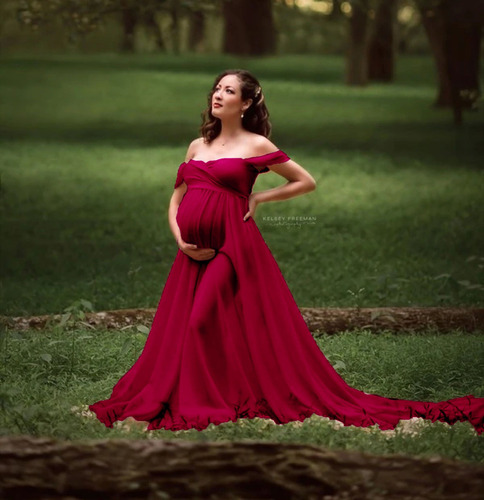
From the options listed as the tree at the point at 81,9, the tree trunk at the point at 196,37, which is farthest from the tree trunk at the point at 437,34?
the tree trunk at the point at 196,37

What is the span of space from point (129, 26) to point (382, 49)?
11948 millimetres

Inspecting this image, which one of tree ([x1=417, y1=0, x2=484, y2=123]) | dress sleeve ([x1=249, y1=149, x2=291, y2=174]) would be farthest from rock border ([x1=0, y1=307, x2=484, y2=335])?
tree ([x1=417, y1=0, x2=484, y2=123])

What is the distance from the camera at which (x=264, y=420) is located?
6.50m

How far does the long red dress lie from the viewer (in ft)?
21.9

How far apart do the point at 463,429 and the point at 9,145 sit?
680 inches

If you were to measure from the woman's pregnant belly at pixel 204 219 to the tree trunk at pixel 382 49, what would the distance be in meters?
28.1

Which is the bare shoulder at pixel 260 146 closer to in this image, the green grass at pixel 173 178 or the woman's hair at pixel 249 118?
the woman's hair at pixel 249 118

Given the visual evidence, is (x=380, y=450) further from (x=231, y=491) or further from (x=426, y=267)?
(x=426, y=267)

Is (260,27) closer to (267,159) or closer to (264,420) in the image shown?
(267,159)

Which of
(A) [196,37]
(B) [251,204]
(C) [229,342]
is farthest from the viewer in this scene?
(A) [196,37]

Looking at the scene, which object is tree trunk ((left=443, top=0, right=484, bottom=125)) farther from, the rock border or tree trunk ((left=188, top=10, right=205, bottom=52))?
tree trunk ((left=188, top=10, right=205, bottom=52))

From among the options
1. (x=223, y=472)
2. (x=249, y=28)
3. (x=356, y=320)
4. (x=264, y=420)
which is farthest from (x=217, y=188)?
(x=249, y=28)

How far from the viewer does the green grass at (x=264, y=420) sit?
6062 mm

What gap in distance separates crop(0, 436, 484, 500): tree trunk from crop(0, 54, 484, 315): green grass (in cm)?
517
